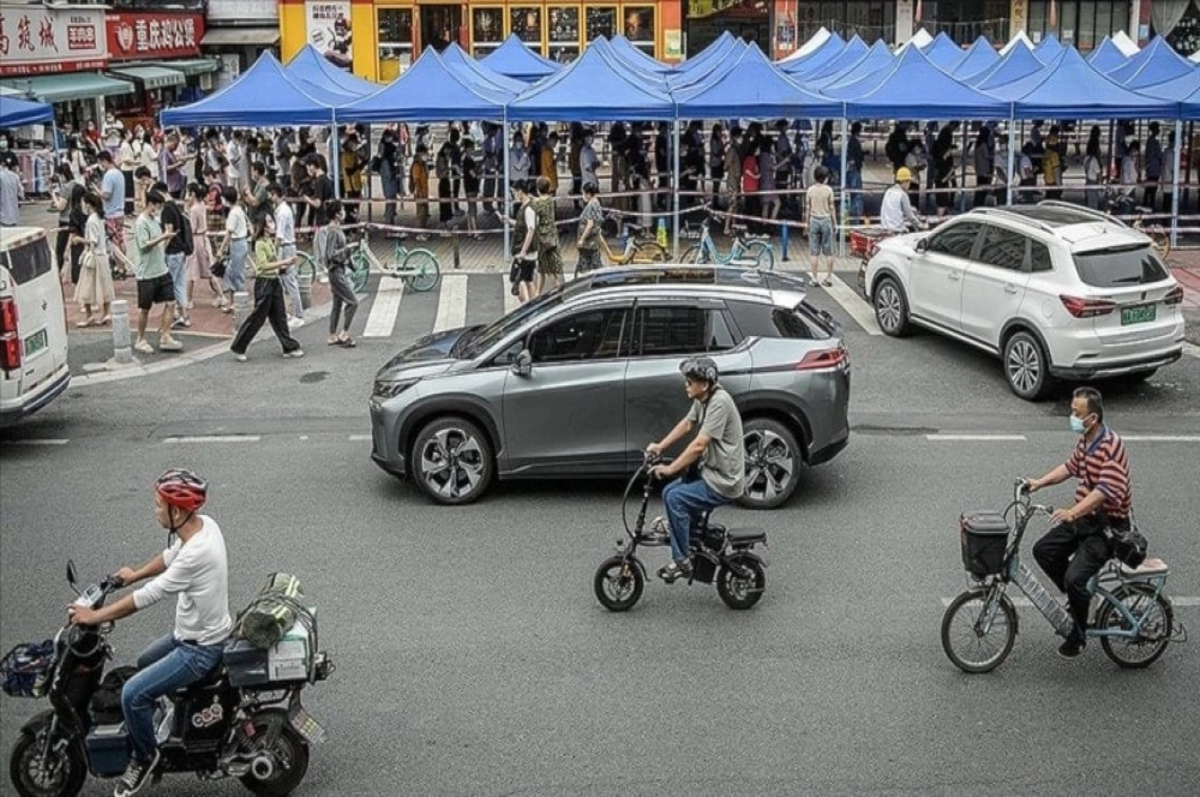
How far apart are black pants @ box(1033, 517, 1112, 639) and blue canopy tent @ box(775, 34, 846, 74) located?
89.7 feet

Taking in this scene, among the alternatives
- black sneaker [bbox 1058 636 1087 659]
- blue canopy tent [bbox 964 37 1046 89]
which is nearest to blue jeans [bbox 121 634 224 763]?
black sneaker [bbox 1058 636 1087 659]

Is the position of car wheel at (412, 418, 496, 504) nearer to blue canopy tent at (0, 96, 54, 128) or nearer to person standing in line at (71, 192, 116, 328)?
person standing in line at (71, 192, 116, 328)

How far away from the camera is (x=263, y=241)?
52.6 ft

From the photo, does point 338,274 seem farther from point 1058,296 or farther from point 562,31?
point 562,31

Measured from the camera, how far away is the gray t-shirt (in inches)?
351

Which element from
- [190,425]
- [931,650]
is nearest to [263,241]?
[190,425]

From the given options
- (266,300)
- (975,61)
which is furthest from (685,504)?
(975,61)

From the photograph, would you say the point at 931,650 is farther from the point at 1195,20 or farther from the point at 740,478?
the point at 1195,20

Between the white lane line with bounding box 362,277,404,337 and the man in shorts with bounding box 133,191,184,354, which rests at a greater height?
the man in shorts with bounding box 133,191,184,354

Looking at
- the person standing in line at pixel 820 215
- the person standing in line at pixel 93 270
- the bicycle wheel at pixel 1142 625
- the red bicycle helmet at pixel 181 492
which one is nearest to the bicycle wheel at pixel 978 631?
the bicycle wheel at pixel 1142 625

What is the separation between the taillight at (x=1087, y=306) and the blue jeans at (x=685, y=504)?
20.6 ft

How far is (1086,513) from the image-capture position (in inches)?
317

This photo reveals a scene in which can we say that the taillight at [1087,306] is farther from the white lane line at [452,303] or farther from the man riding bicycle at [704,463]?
the white lane line at [452,303]

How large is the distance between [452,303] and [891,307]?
5.91 metres
